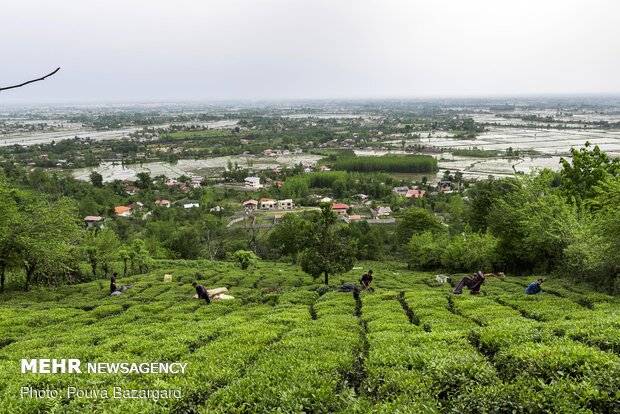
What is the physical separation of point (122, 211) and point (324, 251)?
7153 centimetres

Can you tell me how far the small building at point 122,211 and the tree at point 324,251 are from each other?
224ft

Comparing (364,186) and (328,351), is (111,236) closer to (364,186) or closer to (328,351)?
(328,351)

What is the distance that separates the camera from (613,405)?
6.52 m

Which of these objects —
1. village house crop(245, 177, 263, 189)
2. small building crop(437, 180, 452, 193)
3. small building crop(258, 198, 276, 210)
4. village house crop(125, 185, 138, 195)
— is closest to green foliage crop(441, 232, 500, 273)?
small building crop(258, 198, 276, 210)

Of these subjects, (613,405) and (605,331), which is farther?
(605,331)

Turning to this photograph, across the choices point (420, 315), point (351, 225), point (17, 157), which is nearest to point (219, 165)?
point (17, 157)

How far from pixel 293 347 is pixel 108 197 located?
91.1 m

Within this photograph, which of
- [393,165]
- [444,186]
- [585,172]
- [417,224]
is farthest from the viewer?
[393,165]

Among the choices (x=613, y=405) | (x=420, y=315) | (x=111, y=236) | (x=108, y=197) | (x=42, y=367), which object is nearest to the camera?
(x=613, y=405)

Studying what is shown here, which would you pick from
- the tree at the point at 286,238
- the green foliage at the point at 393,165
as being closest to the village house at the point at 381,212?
the tree at the point at 286,238

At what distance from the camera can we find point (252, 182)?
369 ft

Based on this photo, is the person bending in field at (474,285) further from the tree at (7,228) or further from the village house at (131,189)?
the village house at (131,189)

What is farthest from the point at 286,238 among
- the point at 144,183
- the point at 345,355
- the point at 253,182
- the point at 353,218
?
the point at 144,183

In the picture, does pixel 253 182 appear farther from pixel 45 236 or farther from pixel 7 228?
pixel 7 228
